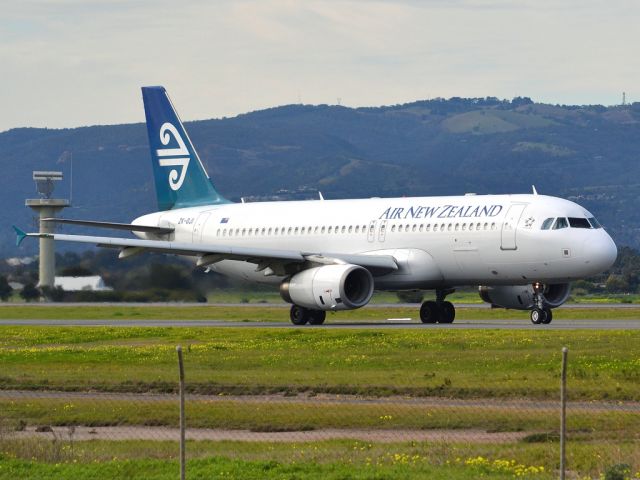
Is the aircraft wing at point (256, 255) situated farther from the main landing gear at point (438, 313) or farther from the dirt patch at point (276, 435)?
the dirt patch at point (276, 435)

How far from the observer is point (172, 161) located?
2402 inches

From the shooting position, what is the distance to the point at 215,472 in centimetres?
1912

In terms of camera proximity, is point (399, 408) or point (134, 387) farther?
point (134, 387)

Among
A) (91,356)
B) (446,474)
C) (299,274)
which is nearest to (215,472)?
(446,474)

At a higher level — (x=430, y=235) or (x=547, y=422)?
(x=430, y=235)

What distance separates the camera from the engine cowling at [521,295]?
1933 inches

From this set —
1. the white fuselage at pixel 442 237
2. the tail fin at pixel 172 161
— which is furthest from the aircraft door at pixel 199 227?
the tail fin at pixel 172 161

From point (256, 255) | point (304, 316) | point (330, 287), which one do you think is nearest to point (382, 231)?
point (304, 316)

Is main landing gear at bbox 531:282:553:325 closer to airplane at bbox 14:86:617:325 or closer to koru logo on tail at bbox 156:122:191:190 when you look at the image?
airplane at bbox 14:86:617:325

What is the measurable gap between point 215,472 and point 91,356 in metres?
19.0

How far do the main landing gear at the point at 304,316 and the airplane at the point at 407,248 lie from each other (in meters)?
0.04

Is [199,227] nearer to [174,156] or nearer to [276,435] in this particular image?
[174,156]

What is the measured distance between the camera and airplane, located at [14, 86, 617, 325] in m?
46.5

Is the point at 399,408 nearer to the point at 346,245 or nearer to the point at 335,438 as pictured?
the point at 335,438
